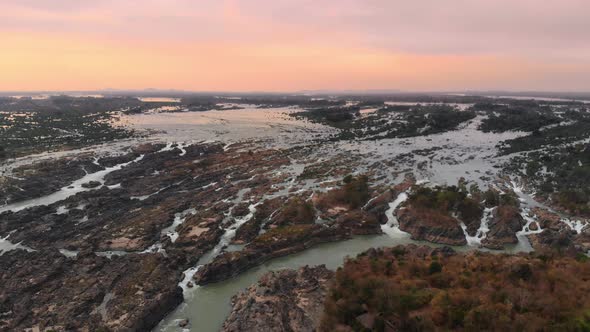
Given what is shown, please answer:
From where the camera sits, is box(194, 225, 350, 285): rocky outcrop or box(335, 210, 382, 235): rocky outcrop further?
box(335, 210, 382, 235): rocky outcrop

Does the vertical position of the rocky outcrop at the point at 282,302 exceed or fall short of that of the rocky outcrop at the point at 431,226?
it falls short

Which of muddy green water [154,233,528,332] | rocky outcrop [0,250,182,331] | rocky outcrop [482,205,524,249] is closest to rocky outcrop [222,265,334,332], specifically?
muddy green water [154,233,528,332]

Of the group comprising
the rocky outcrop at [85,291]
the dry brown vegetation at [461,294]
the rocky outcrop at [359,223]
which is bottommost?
the rocky outcrop at [85,291]

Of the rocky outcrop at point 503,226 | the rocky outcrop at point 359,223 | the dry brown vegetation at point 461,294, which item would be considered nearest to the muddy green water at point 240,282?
the rocky outcrop at point 359,223

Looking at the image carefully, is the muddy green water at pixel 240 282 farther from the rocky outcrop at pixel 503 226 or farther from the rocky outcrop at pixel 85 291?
the rocky outcrop at pixel 85 291

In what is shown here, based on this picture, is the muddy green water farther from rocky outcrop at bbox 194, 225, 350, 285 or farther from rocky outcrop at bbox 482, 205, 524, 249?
rocky outcrop at bbox 482, 205, 524, 249

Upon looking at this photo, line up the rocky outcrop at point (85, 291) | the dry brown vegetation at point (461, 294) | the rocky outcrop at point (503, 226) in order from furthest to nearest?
1. the rocky outcrop at point (503, 226)
2. the rocky outcrop at point (85, 291)
3. the dry brown vegetation at point (461, 294)
